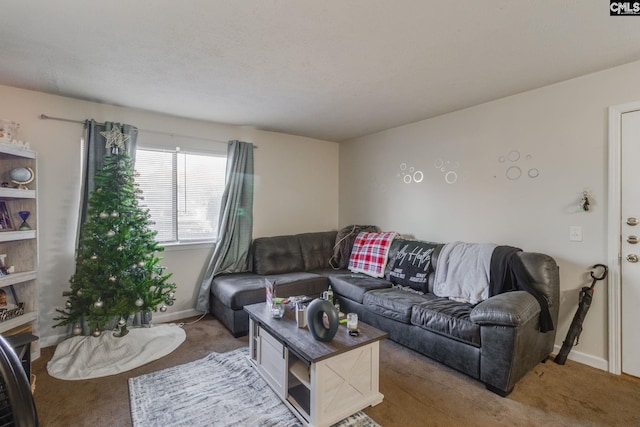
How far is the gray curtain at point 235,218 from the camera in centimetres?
373

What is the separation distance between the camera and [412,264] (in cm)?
332

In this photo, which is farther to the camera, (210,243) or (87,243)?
(210,243)

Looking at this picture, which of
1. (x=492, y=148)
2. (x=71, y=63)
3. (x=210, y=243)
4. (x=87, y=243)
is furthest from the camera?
(x=210, y=243)

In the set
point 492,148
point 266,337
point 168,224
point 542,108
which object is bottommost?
point 266,337

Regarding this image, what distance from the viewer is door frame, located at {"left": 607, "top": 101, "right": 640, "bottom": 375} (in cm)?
234

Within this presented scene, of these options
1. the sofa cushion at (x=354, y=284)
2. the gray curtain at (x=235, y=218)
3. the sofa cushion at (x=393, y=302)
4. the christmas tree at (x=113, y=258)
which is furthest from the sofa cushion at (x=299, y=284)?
the christmas tree at (x=113, y=258)

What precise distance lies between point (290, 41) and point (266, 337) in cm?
208

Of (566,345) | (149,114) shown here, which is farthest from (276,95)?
(566,345)

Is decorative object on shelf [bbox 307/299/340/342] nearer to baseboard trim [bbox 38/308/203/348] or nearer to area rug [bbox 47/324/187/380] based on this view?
area rug [bbox 47/324/187/380]

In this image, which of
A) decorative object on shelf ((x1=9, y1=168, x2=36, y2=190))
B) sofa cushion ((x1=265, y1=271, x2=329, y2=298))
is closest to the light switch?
sofa cushion ((x1=265, y1=271, x2=329, y2=298))

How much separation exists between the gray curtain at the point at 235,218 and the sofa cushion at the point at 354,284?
4.03 ft

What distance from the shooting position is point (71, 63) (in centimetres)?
224

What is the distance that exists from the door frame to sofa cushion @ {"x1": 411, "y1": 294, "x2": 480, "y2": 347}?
1.03m

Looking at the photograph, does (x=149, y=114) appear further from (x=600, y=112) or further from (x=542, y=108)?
(x=600, y=112)
